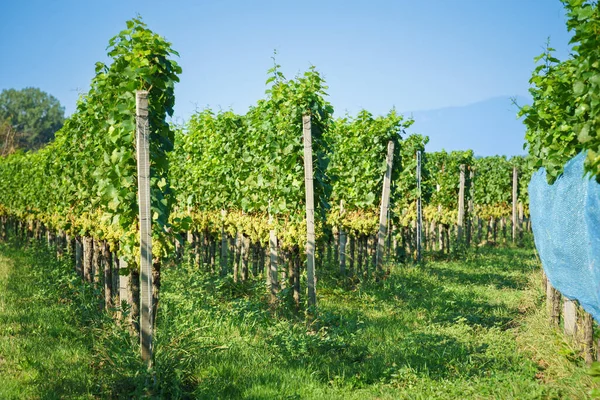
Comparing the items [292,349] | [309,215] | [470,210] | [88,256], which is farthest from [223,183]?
[470,210]

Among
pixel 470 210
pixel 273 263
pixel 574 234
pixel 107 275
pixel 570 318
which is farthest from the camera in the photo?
pixel 470 210

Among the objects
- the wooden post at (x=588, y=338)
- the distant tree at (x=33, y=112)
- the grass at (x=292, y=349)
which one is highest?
the distant tree at (x=33, y=112)

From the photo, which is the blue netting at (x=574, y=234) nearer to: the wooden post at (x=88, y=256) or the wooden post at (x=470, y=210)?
the wooden post at (x=88, y=256)

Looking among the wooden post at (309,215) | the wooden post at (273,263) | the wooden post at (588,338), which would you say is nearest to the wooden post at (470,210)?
the wooden post at (273,263)

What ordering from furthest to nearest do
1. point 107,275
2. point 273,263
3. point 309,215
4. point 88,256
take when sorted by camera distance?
1. point 88,256
2. point 273,263
3. point 107,275
4. point 309,215

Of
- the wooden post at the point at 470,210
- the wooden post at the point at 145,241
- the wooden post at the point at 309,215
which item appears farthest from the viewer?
the wooden post at the point at 470,210

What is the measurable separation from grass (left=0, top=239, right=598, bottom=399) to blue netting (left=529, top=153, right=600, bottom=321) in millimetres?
841

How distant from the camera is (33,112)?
309 ft

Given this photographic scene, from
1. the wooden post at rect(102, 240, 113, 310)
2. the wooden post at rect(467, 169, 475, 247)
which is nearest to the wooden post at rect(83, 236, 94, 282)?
the wooden post at rect(102, 240, 113, 310)

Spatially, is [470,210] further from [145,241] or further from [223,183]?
[145,241]

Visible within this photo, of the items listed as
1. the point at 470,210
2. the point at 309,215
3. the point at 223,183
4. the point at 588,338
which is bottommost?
the point at 588,338

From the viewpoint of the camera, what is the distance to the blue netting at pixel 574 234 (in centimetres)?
446

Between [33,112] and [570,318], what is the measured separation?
101 metres

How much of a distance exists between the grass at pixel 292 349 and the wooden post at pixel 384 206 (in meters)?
1.31
